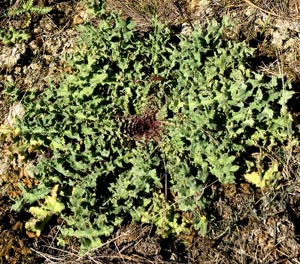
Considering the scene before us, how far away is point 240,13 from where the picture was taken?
14.0 feet

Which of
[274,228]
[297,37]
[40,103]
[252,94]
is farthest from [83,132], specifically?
[297,37]

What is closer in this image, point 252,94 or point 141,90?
point 252,94

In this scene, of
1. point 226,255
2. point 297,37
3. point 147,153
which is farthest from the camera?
point 297,37

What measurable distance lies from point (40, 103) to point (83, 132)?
0.41 m

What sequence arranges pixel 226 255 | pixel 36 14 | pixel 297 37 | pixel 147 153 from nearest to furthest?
1. pixel 226 255
2. pixel 147 153
3. pixel 297 37
4. pixel 36 14

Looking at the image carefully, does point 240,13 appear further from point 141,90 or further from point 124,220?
point 124,220

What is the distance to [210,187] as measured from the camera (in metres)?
3.53

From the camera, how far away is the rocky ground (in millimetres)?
3355

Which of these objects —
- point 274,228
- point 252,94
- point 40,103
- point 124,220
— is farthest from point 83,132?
point 274,228

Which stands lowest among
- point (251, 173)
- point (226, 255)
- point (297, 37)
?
point (226, 255)

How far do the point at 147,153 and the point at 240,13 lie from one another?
150 cm

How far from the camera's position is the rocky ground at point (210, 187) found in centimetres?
336

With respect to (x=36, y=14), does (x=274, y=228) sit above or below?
below

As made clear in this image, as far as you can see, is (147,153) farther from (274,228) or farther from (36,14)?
(36,14)
